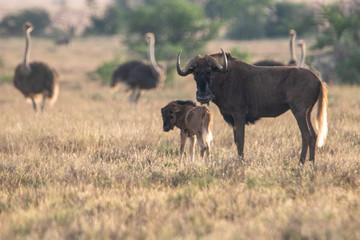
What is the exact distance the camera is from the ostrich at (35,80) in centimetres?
1407

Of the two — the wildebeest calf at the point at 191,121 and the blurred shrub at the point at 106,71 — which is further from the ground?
the wildebeest calf at the point at 191,121

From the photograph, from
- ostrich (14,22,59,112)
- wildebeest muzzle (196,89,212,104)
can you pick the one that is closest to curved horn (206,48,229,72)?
wildebeest muzzle (196,89,212,104)

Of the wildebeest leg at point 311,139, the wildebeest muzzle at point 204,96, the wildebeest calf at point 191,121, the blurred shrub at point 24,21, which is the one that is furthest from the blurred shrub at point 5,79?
the blurred shrub at point 24,21

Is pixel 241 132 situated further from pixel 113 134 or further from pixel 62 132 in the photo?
pixel 62 132

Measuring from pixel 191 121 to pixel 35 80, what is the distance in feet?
26.2

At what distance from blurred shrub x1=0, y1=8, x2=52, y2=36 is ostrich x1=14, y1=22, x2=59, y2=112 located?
56.6m

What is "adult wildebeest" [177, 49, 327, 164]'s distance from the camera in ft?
23.0

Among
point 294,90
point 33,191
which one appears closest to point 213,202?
point 33,191

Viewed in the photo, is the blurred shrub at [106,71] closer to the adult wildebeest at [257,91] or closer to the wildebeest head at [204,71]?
the adult wildebeest at [257,91]

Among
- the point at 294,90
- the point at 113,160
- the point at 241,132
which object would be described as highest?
the point at 294,90

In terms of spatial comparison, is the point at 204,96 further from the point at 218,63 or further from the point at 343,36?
the point at 343,36

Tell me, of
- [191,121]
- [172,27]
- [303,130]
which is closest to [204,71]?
[191,121]

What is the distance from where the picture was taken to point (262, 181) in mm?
5965

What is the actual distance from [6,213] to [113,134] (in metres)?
4.08
